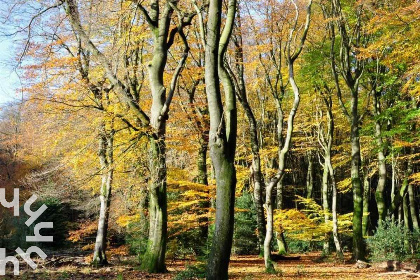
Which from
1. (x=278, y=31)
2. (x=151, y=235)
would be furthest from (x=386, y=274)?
(x=278, y=31)

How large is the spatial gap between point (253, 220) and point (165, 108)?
42.2ft

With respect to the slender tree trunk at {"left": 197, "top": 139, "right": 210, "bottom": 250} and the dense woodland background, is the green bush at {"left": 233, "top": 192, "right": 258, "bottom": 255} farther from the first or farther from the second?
the slender tree trunk at {"left": 197, "top": 139, "right": 210, "bottom": 250}

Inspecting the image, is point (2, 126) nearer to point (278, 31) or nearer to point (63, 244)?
point (63, 244)

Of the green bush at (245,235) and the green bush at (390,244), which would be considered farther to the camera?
the green bush at (245,235)

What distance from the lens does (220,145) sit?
5258mm

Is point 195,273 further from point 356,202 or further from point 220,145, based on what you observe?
point 356,202

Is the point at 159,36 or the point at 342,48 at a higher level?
the point at 342,48

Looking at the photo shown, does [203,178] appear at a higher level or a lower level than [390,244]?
higher

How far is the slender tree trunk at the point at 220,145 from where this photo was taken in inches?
196

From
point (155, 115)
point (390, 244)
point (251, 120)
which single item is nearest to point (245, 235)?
point (390, 244)

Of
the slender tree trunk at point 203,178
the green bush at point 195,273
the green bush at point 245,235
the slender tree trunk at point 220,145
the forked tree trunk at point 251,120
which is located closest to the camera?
the slender tree trunk at point 220,145

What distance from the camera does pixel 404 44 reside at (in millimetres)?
11867

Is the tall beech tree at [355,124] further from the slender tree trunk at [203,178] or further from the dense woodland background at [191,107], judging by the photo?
the slender tree trunk at [203,178]

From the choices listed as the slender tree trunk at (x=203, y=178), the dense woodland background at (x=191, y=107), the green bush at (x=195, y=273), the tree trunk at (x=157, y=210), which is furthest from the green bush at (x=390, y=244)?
the tree trunk at (x=157, y=210)
